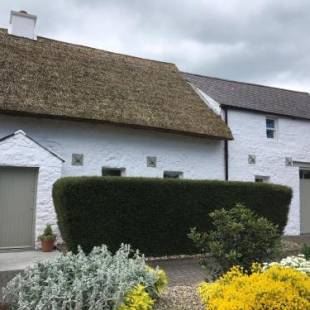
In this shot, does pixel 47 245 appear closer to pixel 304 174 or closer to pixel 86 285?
pixel 86 285

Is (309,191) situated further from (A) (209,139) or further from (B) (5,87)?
(B) (5,87)

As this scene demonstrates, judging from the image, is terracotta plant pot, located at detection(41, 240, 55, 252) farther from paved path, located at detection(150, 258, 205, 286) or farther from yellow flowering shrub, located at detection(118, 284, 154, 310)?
yellow flowering shrub, located at detection(118, 284, 154, 310)

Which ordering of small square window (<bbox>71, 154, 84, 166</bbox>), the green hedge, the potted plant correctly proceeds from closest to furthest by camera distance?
1. the green hedge
2. the potted plant
3. small square window (<bbox>71, 154, 84, 166</bbox>)

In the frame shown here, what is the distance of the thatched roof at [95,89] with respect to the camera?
12.6 m

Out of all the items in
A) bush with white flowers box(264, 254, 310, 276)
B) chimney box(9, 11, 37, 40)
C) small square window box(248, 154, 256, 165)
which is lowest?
bush with white flowers box(264, 254, 310, 276)

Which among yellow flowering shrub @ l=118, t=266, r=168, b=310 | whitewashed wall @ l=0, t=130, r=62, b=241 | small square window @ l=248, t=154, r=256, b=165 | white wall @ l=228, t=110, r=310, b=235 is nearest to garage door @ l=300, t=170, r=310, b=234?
white wall @ l=228, t=110, r=310, b=235

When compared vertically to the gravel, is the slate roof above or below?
above

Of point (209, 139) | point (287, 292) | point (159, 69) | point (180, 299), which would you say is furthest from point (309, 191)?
point (287, 292)

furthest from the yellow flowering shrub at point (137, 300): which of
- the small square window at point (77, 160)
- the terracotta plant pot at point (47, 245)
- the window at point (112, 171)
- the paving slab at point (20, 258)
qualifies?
the window at point (112, 171)

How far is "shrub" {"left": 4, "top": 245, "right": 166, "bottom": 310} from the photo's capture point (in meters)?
5.02

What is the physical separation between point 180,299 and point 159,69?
1320 cm

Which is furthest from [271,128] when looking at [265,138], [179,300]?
[179,300]

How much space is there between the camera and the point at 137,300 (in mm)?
5160

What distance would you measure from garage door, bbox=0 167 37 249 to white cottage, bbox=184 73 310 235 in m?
7.74
